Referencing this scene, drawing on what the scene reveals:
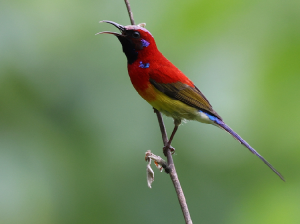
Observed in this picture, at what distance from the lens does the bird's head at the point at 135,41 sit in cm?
317

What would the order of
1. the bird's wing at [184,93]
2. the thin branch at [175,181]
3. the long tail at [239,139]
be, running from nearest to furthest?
1. the thin branch at [175,181]
2. the long tail at [239,139]
3. the bird's wing at [184,93]

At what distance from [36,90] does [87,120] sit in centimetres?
48

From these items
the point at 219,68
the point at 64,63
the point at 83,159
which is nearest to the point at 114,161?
the point at 83,159

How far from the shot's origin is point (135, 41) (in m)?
3.33

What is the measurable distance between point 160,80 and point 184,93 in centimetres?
26

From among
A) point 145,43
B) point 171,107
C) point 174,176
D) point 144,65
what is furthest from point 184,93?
point 174,176

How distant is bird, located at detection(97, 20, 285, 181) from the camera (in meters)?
3.21

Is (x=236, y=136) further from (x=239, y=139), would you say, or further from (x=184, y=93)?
(x=184, y=93)

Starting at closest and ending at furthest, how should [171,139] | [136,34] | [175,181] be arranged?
[175,181], [171,139], [136,34]

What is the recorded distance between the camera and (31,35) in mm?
2930

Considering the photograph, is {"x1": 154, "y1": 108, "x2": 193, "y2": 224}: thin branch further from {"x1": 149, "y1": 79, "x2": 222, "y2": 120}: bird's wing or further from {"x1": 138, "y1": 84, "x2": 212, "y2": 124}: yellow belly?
{"x1": 149, "y1": 79, "x2": 222, "y2": 120}: bird's wing

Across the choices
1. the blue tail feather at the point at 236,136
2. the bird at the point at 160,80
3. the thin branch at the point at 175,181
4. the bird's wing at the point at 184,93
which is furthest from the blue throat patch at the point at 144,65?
the blue tail feather at the point at 236,136

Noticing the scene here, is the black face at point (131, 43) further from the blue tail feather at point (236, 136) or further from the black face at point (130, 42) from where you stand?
the blue tail feather at point (236, 136)

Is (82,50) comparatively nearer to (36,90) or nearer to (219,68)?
(36,90)
